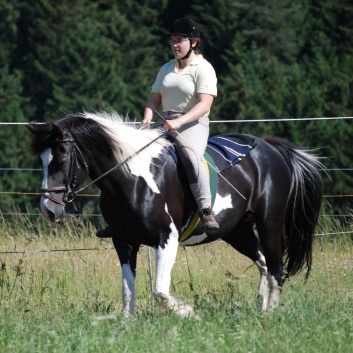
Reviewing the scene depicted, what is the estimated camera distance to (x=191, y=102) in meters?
7.78

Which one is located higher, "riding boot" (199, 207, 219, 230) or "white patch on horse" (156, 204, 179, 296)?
"riding boot" (199, 207, 219, 230)

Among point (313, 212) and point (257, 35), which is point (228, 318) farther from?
point (257, 35)

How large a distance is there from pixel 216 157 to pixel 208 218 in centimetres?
64

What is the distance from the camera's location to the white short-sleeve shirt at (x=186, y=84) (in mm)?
7695

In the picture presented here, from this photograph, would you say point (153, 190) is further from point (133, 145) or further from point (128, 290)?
point (128, 290)

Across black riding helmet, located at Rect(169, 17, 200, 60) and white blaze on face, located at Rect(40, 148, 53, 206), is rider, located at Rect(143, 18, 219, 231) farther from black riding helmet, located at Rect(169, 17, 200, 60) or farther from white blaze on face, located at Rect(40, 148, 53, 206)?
white blaze on face, located at Rect(40, 148, 53, 206)

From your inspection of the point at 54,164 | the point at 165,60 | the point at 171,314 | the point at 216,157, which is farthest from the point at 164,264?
the point at 165,60

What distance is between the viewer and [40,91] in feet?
181

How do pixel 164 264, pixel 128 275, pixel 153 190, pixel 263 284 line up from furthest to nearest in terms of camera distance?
pixel 263 284 < pixel 128 275 < pixel 153 190 < pixel 164 264

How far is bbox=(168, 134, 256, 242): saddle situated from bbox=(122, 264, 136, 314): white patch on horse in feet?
1.83

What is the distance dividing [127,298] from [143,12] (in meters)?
52.4

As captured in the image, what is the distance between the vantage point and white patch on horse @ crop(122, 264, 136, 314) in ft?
25.0

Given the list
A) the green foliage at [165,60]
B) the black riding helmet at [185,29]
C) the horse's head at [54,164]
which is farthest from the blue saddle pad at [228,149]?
the green foliage at [165,60]

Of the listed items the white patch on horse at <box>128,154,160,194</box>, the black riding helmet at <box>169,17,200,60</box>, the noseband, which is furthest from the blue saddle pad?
the noseband
